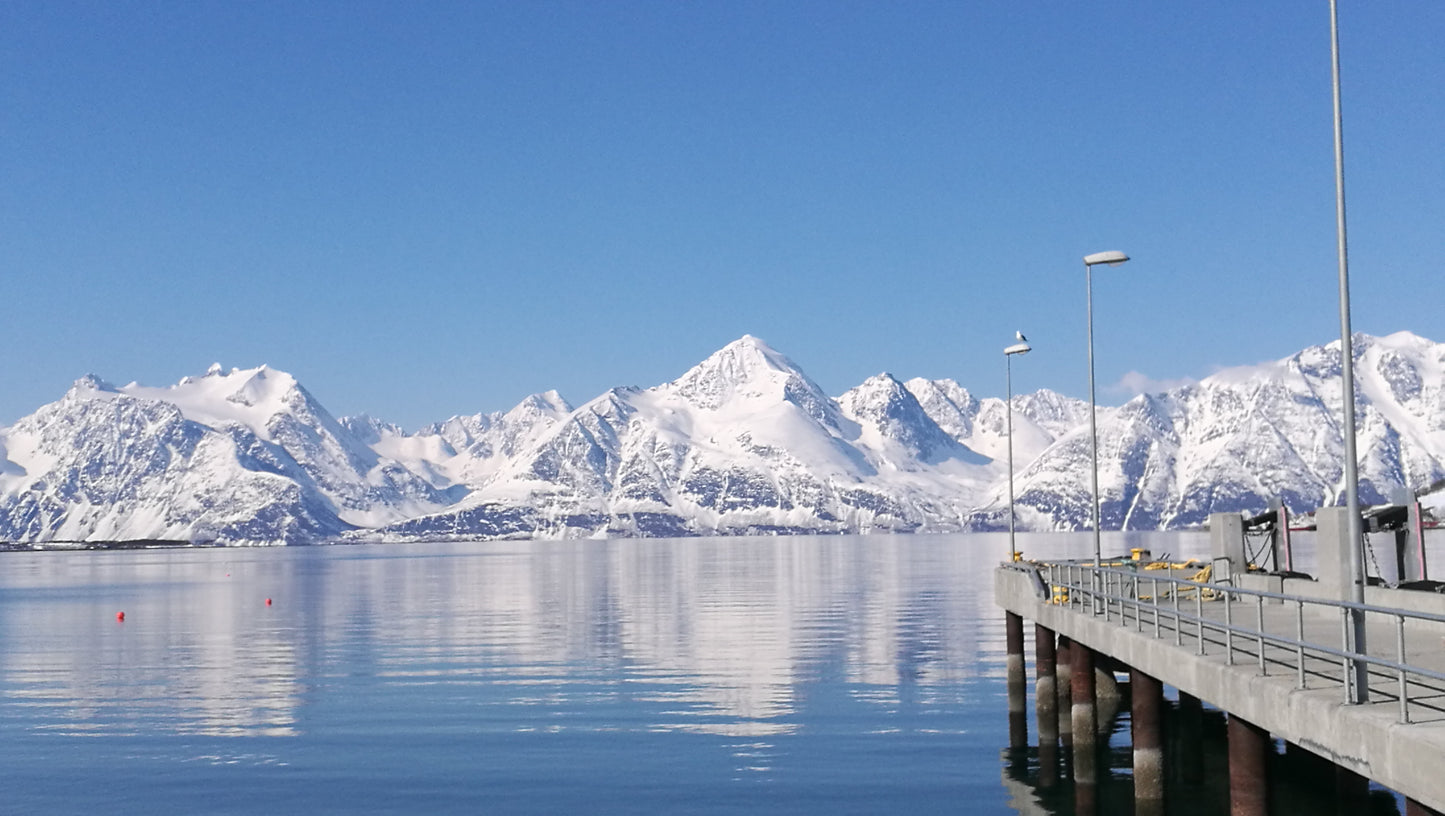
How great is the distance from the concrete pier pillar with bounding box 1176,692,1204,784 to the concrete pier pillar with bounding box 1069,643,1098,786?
250 cm

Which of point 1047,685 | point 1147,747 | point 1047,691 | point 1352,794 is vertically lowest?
point 1352,794

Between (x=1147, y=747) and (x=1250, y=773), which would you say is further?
(x=1147, y=747)

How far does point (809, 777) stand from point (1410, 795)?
21860 mm

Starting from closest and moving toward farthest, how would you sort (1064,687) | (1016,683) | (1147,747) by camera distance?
(1147,747)
(1064,687)
(1016,683)

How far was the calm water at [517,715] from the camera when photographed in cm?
3381

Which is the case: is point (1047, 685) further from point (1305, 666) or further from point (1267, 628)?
point (1305, 666)

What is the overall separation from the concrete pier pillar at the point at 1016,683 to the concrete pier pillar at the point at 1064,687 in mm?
1348

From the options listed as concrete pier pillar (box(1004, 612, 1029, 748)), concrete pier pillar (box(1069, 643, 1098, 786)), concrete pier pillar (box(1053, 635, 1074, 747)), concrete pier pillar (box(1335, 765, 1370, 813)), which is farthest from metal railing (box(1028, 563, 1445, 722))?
concrete pier pillar (box(1335, 765, 1370, 813))

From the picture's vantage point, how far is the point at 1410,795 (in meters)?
14.4

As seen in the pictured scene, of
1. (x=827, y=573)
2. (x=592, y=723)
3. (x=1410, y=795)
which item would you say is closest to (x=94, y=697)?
(x=592, y=723)

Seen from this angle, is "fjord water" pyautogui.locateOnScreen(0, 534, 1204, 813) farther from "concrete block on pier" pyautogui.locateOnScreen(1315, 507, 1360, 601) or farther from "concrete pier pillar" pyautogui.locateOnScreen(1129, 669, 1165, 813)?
"concrete block on pier" pyautogui.locateOnScreen(1315, 507, 1360, 601)

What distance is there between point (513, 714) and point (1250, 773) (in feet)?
97.4

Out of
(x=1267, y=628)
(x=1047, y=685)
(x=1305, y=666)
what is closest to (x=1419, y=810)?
(x=1305, y=666)

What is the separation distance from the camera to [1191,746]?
3594 cm
